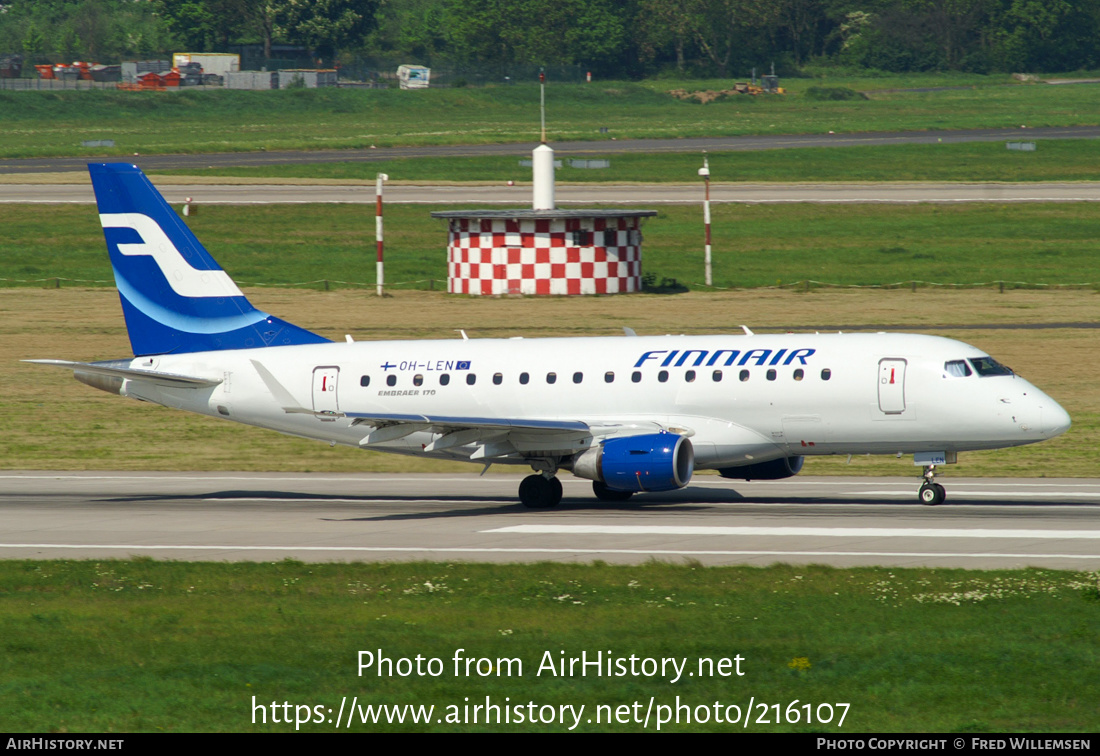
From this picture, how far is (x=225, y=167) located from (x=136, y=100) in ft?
177

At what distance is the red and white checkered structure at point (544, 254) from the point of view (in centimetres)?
6931

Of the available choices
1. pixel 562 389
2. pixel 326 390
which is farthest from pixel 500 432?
pixel 326 390

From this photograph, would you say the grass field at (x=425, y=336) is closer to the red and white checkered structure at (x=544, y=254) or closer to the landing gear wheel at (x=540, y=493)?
the red and white checkered structure at (x=544, y=254)

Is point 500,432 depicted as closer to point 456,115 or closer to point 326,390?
point 326,390

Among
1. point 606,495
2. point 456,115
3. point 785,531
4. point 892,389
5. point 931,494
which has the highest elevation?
point 456,115

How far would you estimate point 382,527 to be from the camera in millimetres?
31891

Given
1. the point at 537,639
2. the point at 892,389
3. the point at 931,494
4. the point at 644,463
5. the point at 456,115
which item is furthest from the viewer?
the point at 456,115

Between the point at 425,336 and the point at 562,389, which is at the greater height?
the point at 562,389

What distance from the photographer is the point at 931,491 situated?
3312 centimetres

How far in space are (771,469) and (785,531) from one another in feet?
15.1

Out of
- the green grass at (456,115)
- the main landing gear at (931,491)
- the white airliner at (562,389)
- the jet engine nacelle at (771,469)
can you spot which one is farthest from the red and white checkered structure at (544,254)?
the green grass at (456,115)

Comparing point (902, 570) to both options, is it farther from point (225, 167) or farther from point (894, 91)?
point (894, 91)

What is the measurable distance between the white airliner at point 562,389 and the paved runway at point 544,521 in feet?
4.35
